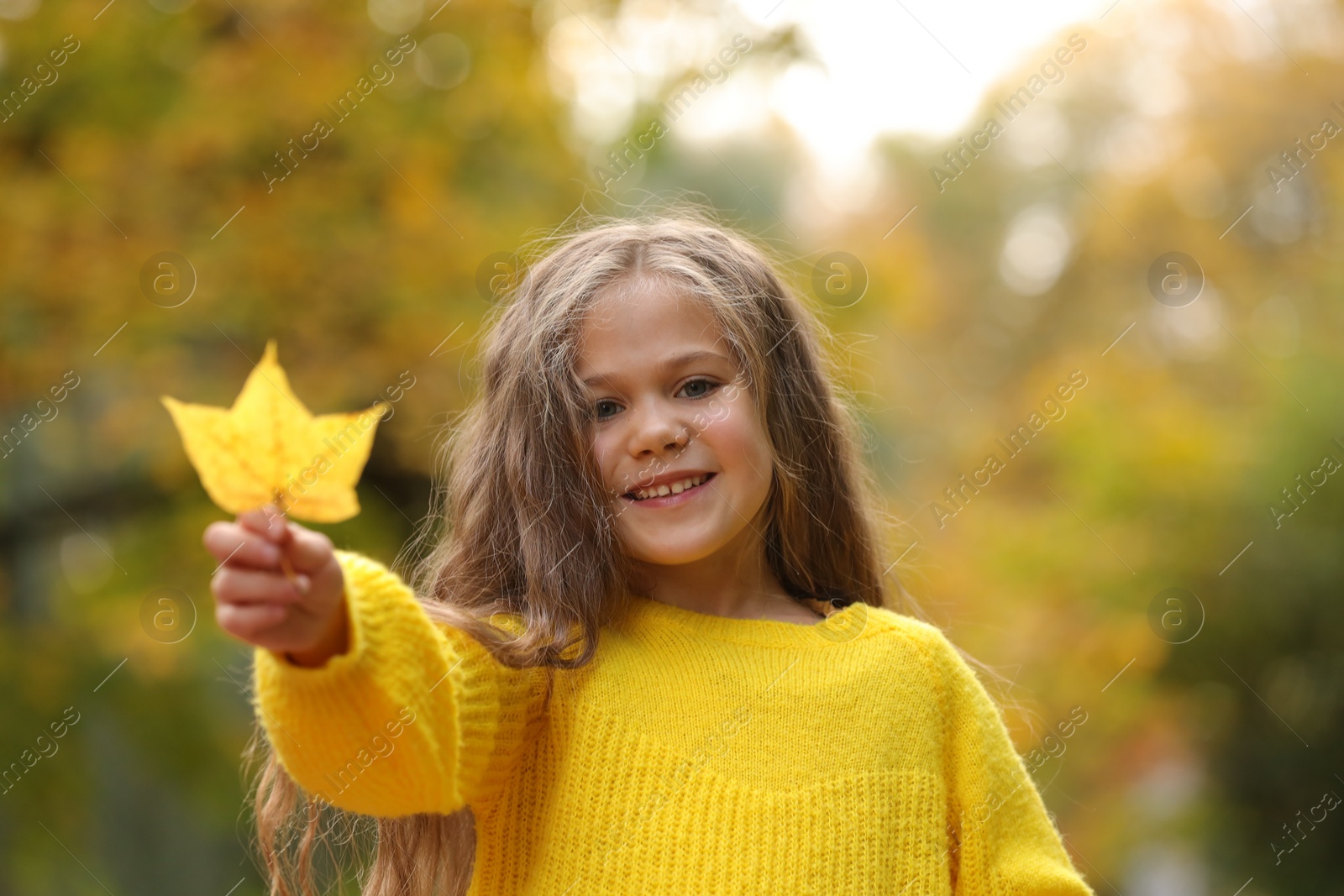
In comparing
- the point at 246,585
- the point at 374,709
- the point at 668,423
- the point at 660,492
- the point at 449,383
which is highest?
the point at 668,423

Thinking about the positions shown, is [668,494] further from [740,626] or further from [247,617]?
[247,617]

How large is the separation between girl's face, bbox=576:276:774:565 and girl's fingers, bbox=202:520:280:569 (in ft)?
2.57

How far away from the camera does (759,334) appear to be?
7.46 feet

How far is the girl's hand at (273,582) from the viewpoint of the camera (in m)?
1.29

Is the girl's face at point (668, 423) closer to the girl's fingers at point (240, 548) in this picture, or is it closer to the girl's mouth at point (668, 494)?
the girl's mouth at point (668, 494)

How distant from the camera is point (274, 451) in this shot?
1.26 metres

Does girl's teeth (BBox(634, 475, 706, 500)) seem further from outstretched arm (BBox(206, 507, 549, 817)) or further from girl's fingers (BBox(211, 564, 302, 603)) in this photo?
girl's fingers (BBox(211, 564, 302, 603))

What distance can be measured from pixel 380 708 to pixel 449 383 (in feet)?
12.3

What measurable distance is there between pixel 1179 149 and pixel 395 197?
888cm

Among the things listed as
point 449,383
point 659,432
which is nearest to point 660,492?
point 659,432

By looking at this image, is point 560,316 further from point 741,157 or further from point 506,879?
point 741,157

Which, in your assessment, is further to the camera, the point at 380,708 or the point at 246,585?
the point at 380,708

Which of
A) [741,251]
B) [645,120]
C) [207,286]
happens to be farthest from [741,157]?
[741,251]

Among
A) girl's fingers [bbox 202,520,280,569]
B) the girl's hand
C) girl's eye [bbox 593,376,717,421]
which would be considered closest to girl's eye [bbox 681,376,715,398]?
girl's eye [bbox 593,376,717,421]
